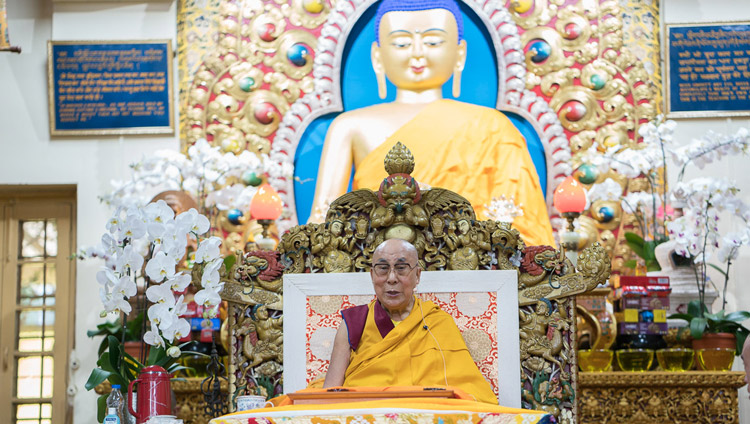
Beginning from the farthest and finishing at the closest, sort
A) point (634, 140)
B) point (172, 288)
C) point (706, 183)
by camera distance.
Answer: point (634, 140)
point (706, 183)
point (172, 288)

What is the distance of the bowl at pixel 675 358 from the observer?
13.0 feet

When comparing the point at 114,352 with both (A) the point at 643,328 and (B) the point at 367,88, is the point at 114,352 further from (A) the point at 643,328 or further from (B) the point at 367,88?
(B) the point at 367,88

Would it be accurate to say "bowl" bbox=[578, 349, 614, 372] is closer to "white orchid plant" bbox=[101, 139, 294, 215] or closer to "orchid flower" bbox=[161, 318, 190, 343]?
"orchid flower" bbox=[161, 318, 190, 343]

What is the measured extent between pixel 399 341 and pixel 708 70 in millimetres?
3651

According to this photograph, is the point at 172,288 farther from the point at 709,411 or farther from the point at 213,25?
the point at 213,25

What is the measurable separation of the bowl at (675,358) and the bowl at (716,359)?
0.06 metres

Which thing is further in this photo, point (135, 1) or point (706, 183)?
point (135, 1)

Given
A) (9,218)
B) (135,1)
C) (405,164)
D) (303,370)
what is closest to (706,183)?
(405,164)

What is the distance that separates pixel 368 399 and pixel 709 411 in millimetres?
2040

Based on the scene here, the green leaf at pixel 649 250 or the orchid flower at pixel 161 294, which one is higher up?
the green leaf at pixel 649 250

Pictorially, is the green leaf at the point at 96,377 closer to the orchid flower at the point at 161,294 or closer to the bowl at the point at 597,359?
the orchid flower at the point at 161,294

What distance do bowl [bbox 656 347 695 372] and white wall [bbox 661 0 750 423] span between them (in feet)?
4.58

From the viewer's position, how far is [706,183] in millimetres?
4551

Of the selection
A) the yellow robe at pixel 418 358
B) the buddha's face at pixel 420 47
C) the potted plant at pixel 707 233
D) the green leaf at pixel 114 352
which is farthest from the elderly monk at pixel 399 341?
the buddha's face at pixel 420 47
